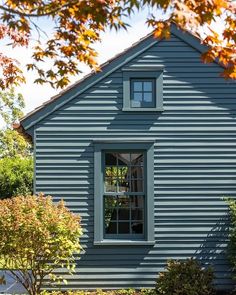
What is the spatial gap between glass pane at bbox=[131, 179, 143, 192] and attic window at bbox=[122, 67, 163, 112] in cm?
148

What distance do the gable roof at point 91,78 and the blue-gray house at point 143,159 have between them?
0.02m

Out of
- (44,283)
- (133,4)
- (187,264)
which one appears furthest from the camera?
(44,283)

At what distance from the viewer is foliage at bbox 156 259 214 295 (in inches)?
400

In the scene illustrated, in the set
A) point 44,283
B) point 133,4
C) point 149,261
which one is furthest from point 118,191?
point 133,4

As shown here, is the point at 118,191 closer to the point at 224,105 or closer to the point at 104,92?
the point at 104,92

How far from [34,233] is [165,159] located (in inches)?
132

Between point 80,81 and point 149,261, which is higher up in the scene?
point 80,81

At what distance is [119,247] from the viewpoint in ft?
38.2

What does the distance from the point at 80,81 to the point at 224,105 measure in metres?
3.01

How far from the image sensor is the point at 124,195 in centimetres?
1184

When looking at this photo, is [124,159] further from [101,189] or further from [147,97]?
[147,97]

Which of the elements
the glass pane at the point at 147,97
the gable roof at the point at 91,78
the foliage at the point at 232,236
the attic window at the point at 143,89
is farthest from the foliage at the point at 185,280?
the gable roof at the point at 91,78

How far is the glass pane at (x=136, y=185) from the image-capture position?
11920 mm

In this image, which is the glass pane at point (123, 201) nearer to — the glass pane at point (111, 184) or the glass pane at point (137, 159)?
the glass pane at point (111, 184)
